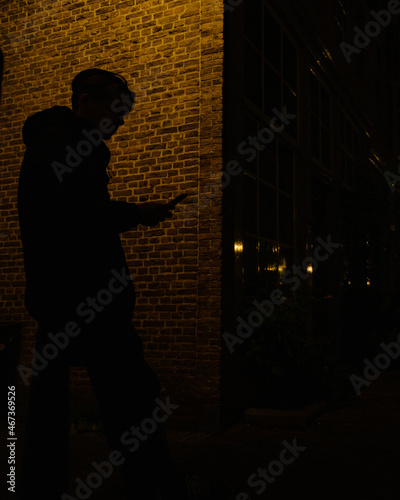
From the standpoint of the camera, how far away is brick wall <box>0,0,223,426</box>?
17.8 feet

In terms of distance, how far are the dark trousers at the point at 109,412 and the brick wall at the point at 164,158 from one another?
2.99 m

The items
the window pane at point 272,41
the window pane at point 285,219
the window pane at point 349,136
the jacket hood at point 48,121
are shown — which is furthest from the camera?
the window pane at point 349,136

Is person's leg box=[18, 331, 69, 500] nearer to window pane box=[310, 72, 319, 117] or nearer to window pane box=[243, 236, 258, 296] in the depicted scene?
window pane box=[243, 236, 258, 296]

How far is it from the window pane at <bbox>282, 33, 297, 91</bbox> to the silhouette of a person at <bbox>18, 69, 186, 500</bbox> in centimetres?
608

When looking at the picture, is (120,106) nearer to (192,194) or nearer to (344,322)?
(192,194)

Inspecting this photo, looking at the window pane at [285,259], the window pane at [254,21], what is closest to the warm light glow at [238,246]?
the window pane at [285,259]

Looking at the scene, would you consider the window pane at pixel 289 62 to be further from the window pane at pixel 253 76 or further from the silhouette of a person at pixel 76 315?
the silhouette of a person at pixel 76 315

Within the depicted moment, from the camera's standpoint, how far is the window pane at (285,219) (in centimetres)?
749

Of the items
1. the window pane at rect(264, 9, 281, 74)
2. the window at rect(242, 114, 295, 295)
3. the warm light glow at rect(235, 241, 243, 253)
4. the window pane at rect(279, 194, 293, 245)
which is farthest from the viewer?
the window pane at rect(279, 194, 293, 245)

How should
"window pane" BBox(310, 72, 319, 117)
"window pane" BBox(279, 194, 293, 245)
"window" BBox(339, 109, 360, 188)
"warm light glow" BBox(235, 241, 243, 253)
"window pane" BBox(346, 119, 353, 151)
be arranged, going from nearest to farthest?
"warm light glow" BBox(235, 241, 243, 253), "window pane" BBox(279, 194, 293, 245), "window pane" BBox(310, 72, 319, 117), "window" BBox(339, 109, 360, 188), "window pane" BBox(346, 119, 353, 151)

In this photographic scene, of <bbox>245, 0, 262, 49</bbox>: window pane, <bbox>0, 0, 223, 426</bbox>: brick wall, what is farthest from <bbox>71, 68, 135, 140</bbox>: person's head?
<bbox>245, 0, 262, 49</bbox>: window pane

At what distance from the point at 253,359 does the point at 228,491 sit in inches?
133

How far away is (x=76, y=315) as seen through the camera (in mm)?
2223

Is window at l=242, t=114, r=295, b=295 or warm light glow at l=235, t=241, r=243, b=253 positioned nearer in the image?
warm light glow at l=235, t=241, r=243, b=253
